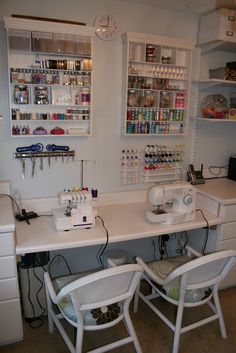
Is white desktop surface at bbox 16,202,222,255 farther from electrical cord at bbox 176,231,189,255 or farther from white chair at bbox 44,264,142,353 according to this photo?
electrical cord at bbox 176,231,189,255

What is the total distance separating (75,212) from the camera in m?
2.00

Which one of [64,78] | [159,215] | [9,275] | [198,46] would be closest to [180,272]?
[159,215]

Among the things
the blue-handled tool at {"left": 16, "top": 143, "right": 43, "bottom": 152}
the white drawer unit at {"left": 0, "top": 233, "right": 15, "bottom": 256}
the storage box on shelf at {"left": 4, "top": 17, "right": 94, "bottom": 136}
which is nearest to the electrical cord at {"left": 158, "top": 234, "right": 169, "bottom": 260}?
the storage box on shelf at {"left": 4, "top": 17, "right": 94, "bottom": 136}

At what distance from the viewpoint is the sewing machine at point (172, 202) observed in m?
2.09

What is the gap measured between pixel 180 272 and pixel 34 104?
150 cm

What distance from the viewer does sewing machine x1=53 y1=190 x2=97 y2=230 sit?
77.8 inches

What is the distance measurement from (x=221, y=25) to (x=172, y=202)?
146cm

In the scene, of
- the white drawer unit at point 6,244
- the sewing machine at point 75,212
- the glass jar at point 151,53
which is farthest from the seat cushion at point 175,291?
the glass jar at point 151,53

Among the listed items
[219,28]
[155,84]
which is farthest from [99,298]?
[219,28]

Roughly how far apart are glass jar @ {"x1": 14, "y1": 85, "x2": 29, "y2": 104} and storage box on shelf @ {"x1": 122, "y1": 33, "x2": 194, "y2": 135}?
30.0 inches

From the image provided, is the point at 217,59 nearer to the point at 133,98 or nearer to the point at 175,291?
the point at 133,98

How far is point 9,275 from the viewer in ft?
5.81

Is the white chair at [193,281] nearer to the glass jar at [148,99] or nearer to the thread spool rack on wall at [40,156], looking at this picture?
the thread spool rack on wall at [40,156]

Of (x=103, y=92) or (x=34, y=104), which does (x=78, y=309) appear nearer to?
(x=34, y=104)
